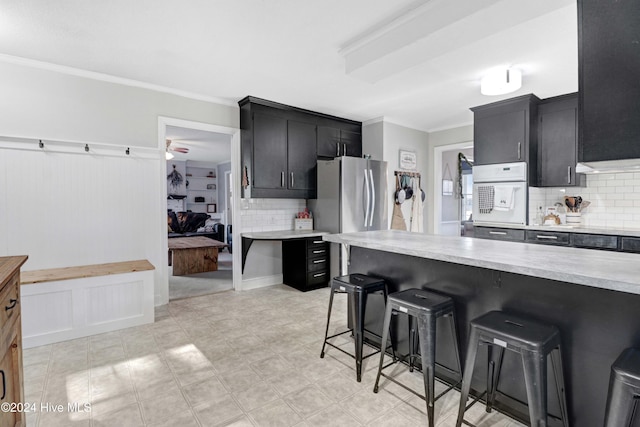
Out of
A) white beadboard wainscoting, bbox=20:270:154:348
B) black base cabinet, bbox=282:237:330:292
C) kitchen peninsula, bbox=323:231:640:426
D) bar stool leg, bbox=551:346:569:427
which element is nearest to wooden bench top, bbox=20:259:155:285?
white beadboard wainscoting, bbox=20:270:154:348

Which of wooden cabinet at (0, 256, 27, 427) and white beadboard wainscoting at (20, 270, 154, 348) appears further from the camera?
white beadboard wainscoting at (20, 270, 154, 348)

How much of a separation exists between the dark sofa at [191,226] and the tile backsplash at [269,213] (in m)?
3.75

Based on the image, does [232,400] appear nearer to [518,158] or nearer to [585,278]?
[585,278]

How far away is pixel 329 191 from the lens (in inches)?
178

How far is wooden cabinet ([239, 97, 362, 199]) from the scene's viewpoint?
413cm

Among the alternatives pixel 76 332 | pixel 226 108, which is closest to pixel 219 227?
pixel 226 108

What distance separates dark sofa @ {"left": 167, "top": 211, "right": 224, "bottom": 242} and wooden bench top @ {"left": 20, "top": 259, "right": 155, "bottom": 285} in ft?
15.0

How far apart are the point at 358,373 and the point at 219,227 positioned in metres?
6.62

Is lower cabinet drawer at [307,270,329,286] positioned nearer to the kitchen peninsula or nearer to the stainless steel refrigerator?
the stainless steel refrigerator

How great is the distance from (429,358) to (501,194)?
304cm

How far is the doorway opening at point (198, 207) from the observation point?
4.35 meters

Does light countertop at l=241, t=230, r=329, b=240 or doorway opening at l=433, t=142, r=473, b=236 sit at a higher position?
doorway opening at l=433, t=142, r=473, b=236

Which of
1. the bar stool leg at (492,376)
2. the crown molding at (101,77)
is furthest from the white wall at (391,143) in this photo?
the bar stool leg at (492,376)

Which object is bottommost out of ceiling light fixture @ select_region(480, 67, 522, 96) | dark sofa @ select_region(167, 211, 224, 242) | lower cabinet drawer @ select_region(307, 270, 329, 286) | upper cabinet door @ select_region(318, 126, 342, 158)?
lower cabinet drawer @ select_region(307, 270, 329, 286)
